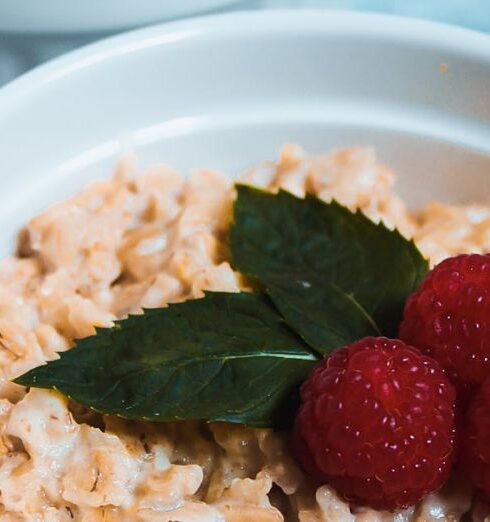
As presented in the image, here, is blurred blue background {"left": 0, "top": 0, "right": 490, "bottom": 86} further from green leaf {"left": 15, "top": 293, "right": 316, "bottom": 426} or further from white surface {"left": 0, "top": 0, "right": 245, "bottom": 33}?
green leaf {"left": 15, "top": 293, "right": 316, "bottom": 426}

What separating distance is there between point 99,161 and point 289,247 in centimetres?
36

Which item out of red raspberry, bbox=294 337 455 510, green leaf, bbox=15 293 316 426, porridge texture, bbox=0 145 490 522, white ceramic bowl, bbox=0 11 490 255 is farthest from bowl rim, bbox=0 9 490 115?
red raspberry, bbox=294 337 455 510

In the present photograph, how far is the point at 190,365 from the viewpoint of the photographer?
1.20m

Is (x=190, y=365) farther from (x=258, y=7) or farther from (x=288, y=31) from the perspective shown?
(x=258, y=7)

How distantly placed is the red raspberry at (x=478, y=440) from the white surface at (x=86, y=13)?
0.95 meters

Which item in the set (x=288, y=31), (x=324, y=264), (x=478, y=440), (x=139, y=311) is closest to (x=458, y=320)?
(x=478, y=440)

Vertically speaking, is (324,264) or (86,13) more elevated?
(86,13)

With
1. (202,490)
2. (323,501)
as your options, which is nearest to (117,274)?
(202,490)

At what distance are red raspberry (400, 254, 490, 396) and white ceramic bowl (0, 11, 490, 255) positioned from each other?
432mm

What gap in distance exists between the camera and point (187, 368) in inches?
47.3

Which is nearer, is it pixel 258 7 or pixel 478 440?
pixel 478 440

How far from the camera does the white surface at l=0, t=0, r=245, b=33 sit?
5.66ft

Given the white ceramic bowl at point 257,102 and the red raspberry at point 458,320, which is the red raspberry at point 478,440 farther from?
the white ceramic bowl at point 257,102

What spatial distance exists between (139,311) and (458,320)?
0.43 metres
